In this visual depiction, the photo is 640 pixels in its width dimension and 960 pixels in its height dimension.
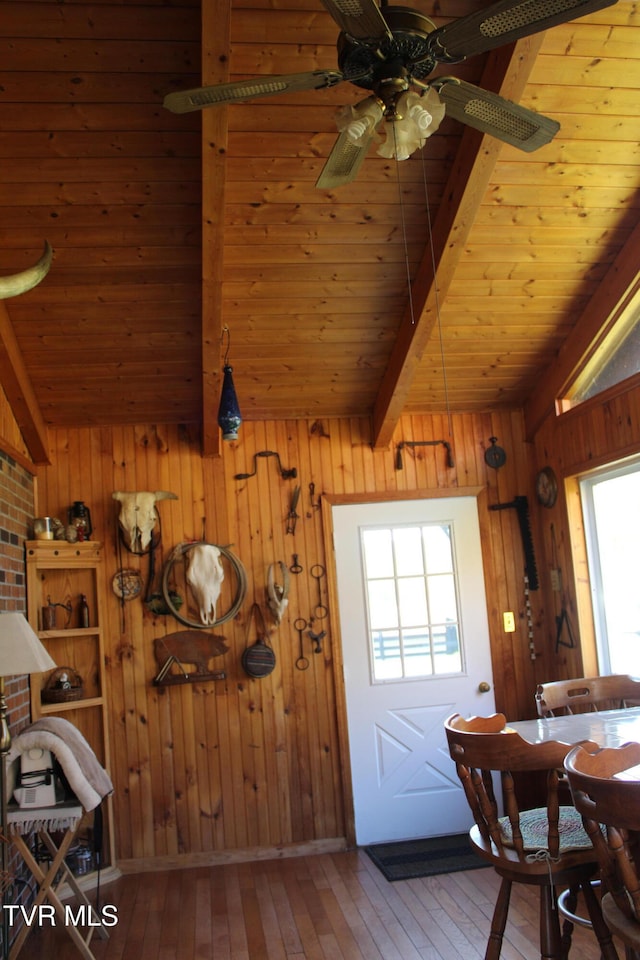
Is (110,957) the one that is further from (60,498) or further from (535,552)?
(535,552)

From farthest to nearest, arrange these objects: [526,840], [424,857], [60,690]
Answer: [424,857] → [60,690] → [526,840]

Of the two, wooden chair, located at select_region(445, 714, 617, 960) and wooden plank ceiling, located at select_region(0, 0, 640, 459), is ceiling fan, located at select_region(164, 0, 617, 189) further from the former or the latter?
wooden chair, located at select_region(445, 714, 617, 960)

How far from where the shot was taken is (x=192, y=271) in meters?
3.91

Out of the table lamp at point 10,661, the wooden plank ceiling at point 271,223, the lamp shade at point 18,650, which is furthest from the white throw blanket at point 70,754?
the wooden plank ceiling at point 271,223

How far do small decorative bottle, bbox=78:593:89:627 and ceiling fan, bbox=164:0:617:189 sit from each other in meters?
3.11

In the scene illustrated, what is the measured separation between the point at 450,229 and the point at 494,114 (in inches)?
50.4

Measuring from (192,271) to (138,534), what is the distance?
1.59 m

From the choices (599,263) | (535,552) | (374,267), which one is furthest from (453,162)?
(535,552)

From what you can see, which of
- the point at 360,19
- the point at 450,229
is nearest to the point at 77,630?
the point at 450,229

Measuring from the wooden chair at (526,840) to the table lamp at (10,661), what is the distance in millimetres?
1552

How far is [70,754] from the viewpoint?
11.6ft

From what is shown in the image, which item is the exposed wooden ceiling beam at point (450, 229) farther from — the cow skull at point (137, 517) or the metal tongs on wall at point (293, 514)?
the cow skull at point (137, 517)

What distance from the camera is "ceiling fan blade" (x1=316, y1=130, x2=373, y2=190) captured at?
2.44 metres

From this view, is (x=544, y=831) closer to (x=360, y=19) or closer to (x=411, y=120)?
(x=411, y=120)
